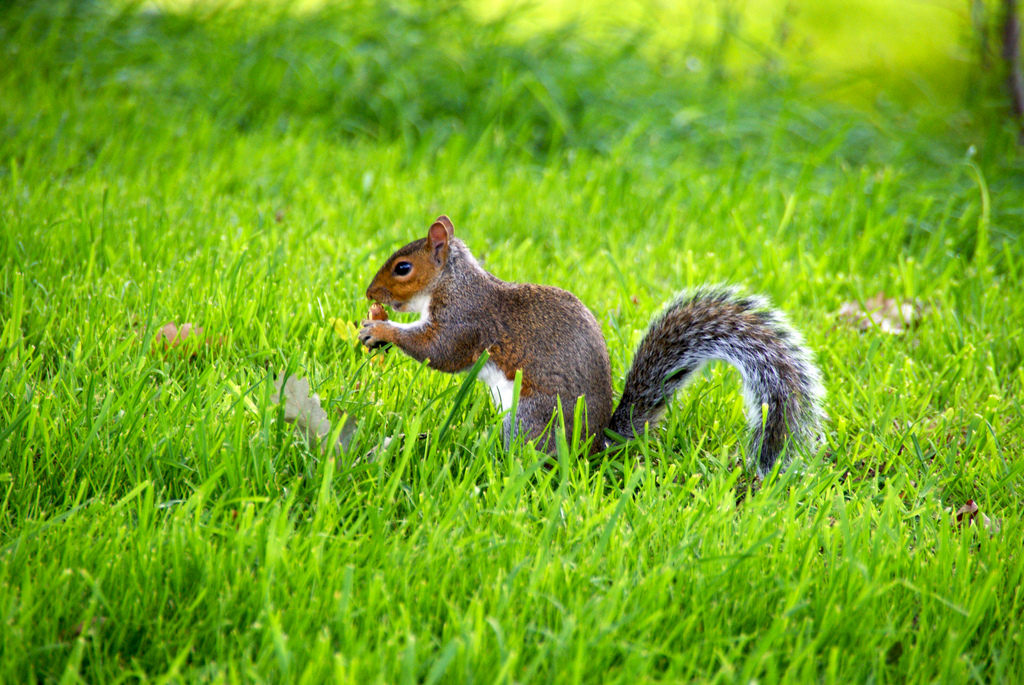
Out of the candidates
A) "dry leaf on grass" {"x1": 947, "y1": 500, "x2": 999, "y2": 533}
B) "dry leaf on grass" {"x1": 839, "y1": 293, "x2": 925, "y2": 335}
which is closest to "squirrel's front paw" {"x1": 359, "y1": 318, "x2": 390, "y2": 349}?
"dry leaf on grass" {"x1": 947, "y1": 500, "x2": 999, "y2": 533}

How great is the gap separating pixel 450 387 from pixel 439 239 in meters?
0.44

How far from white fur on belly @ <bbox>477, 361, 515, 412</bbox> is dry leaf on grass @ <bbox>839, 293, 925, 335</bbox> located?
1583 millimetres

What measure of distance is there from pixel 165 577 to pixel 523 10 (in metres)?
4.69

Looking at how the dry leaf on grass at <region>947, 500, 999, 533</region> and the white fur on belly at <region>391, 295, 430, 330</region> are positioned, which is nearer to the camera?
the dry leaf on grass at <region>947, 500, 999, 533</region>

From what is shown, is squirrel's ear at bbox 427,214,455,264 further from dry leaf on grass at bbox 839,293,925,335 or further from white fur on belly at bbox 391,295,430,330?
dry leaf on grass at bbox 839,293,925,335

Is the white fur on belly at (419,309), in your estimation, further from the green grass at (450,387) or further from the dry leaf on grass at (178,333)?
the dry leaf on grass at (178,333)

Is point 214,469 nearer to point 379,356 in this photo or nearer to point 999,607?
point 379,356

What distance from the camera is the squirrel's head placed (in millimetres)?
2441

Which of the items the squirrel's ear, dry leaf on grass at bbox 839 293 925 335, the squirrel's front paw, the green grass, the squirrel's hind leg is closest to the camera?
the green grass

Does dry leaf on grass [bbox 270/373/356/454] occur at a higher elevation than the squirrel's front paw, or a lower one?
lower

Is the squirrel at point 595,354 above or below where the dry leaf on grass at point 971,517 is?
above

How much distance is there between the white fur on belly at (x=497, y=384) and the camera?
2.20 meters

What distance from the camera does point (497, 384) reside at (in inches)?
89.0

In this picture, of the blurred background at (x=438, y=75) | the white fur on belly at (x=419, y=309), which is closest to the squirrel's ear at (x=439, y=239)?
the white fur on belly at (x=419, y=309)
